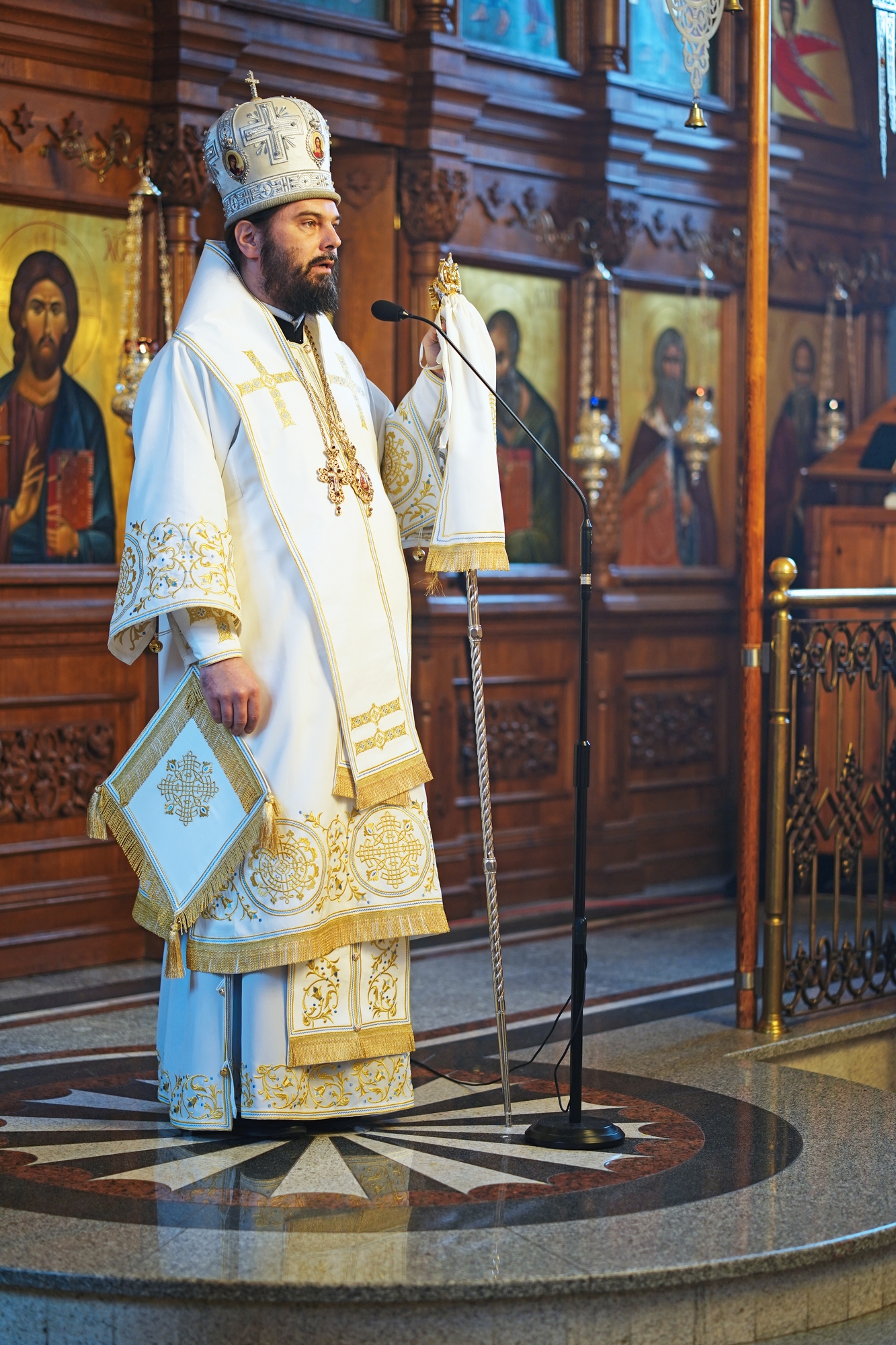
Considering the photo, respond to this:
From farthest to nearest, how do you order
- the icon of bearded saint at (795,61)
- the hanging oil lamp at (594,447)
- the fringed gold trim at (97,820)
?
the icon of bearded saint at (795,61) < the hanging oil lamp at (594,447) < the fringed gold trim at (97,820)

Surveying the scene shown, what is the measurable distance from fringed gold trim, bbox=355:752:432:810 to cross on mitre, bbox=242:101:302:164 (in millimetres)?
1344

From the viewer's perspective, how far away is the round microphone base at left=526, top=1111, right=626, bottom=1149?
3914 mm

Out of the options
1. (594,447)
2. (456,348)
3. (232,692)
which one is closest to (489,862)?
(232,692)

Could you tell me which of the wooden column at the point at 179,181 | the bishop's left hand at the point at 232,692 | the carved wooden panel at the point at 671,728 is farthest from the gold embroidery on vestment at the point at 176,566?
the carved wooden panel at the point at 671,728

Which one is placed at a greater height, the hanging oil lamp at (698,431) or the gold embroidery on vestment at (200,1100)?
the hanging oil lamp at (698,431)

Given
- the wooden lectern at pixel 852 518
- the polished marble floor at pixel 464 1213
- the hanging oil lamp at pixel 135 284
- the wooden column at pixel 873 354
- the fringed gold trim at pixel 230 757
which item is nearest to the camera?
the polished marble floor at pixel 464 1213

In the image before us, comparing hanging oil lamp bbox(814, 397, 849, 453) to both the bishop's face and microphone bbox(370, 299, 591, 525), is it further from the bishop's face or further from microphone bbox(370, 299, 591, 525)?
microphone bbox(370, 299, 591, 525)

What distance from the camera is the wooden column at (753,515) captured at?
5.16 metres

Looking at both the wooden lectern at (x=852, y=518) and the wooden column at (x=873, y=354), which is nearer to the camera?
the wooden lectern at (x=852, y=518)

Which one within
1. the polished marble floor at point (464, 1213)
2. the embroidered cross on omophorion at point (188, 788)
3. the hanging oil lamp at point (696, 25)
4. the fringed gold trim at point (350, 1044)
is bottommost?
the polished marble floor at point (464, 1213)

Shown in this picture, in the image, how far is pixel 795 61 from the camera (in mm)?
8805

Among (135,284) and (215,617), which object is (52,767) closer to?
(135,284)

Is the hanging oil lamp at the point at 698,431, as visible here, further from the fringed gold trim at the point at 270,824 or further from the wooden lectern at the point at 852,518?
the fringed gold trim at the point at 270,824

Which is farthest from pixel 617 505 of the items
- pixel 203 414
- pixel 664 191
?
pixel 203 414
